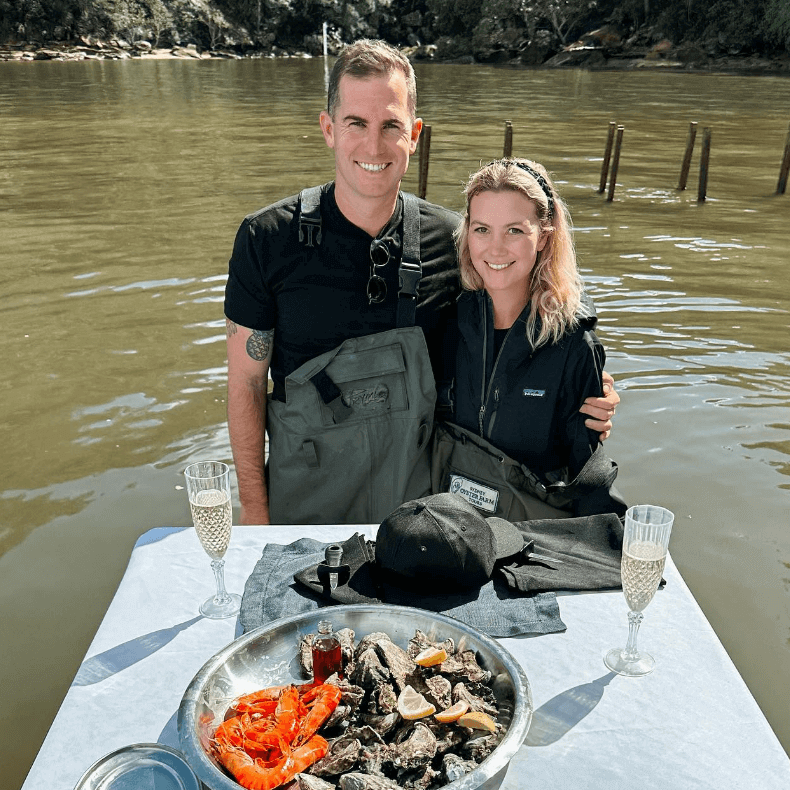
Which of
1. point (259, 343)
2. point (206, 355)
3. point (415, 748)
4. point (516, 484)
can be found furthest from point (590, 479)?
point (206, 355)

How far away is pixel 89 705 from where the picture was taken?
6.31 ft

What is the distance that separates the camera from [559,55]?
59.5 metres

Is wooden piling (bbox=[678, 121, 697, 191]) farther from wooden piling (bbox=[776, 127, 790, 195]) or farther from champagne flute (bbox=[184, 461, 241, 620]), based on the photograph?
champagne flute (bbox=[184, 461, 241, 620])

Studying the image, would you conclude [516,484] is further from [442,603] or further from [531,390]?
[442,603]

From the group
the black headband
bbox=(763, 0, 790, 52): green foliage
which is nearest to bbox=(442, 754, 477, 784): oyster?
the black headband

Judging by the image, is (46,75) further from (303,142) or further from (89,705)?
(89,705)

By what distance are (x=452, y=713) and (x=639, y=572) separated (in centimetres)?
61

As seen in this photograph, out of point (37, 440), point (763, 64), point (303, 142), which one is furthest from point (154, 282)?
point (763, 64)

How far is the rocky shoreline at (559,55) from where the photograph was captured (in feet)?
167

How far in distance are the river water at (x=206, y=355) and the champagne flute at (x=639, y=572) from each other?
4.1 inches

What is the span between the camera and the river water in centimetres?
473

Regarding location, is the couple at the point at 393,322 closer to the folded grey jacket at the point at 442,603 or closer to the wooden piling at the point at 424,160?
the folded grey jacket at the point at 442,603

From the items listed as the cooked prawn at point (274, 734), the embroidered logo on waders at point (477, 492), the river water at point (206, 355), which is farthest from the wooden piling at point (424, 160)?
the cooked prawn at point (274, 734)

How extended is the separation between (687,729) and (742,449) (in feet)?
16.0
